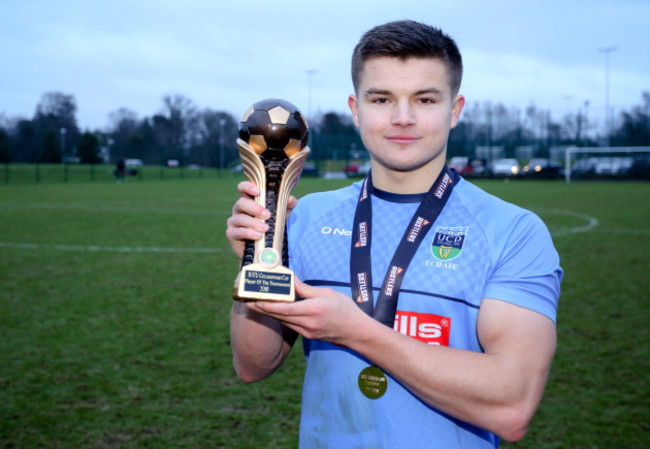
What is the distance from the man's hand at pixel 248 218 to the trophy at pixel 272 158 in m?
0.03

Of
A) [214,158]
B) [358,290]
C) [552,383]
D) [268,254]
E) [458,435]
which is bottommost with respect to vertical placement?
[552,383]

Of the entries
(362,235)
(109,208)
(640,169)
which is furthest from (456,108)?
(640,169)

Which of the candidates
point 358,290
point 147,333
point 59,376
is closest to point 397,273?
point 358,290

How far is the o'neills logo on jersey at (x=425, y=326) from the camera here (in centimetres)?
185

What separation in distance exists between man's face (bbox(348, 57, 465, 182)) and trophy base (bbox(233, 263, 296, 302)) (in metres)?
0.60

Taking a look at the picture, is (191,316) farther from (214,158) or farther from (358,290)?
(214,158)

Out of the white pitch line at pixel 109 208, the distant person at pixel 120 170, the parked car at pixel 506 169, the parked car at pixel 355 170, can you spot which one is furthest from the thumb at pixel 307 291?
the parked car at pixel 355 170

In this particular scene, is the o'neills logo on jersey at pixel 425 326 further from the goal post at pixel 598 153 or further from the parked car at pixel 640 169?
the goal post at pixel 598 153

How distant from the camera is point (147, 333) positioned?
646cm

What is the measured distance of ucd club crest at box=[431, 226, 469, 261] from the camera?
6.26 ft

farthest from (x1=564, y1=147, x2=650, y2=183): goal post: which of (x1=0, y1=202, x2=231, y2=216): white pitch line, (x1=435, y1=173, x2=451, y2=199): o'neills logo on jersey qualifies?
(x1=435, y1=173, x2=451, y2=199): o'neills logo on jersey

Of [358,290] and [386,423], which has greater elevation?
[358,290]

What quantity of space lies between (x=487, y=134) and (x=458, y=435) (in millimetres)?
55695

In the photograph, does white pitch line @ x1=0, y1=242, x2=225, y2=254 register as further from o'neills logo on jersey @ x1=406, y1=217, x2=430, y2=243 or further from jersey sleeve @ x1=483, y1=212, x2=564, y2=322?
jersey sleeve @ x1=483, y1=212, x2=564, y2=322
